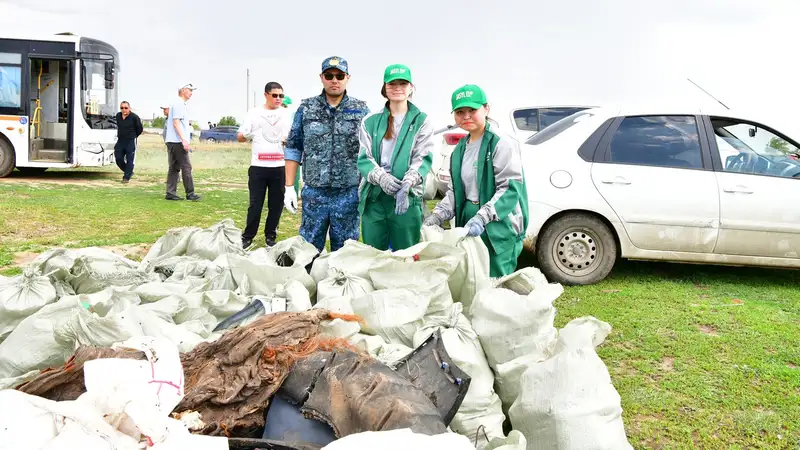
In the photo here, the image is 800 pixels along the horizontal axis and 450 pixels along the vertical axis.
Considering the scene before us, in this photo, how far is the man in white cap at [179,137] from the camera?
442 inches

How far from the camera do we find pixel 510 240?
403 cm

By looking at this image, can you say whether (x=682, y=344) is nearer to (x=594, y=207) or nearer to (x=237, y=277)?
(x=594, y=207)

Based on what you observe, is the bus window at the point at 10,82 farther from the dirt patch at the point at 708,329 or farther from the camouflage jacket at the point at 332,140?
the dirt patch at the point at 708,329

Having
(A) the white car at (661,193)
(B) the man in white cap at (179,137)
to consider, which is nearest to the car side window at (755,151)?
(A) the white car at (661,193)

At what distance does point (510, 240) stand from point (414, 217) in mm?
706

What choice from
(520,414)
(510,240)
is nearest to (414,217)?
(510,240)

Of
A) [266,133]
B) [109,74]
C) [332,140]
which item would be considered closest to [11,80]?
[109,74]

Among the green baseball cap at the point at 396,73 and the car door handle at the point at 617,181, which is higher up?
the green baseball cap at the point at 396,73

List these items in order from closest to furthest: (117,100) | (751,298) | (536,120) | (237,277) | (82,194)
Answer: (237,277), (751,298), (536,120), (82,194), (117,100)

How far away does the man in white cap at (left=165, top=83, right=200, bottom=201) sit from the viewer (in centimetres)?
1123

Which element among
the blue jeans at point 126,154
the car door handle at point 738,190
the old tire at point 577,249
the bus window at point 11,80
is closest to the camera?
the car door handle at point 738,190

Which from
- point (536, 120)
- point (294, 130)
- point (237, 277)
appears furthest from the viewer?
point (536, 120)

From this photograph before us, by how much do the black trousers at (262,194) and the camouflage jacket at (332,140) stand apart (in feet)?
8.18

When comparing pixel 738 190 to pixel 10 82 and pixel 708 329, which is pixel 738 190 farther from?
pixel 10 82
